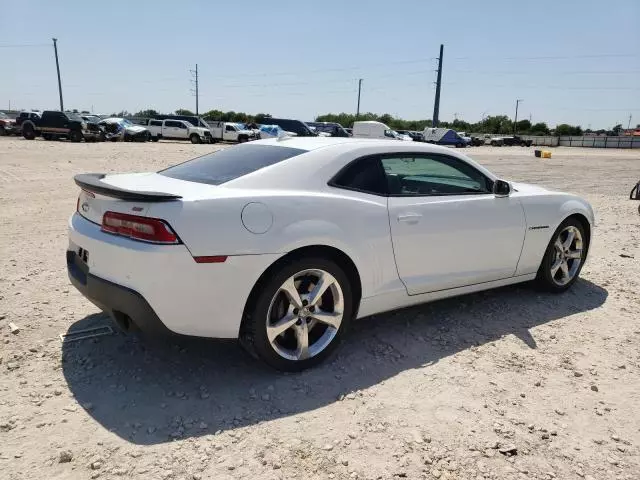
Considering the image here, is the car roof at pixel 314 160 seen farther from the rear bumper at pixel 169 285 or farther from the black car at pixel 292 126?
the black car at pixel 292 126

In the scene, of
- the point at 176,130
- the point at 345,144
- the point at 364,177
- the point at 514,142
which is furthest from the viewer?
the point at 514,142

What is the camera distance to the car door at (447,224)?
3.67 m

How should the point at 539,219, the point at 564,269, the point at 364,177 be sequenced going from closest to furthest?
1. the point at 364,177
2. the point at 539,219
3. the point at 564,269

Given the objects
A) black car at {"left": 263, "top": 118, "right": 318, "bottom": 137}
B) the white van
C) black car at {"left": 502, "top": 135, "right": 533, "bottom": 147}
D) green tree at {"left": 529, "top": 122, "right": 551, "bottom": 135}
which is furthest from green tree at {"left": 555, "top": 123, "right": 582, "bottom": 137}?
the white van

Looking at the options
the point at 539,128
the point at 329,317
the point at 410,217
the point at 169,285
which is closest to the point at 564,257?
the point at 410,217

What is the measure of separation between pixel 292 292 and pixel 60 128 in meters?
30.5

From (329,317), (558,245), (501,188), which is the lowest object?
(329,317)

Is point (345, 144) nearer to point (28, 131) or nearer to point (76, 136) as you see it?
point (76, 136)

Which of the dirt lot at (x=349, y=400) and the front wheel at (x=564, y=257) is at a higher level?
the front wheel at (x=564, y=257)

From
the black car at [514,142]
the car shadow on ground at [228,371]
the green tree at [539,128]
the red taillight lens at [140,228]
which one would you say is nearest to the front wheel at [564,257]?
the car shadow on ground at [228,371]

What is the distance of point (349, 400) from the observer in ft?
10.0

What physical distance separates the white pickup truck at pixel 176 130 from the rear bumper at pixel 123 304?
3592 centimetres

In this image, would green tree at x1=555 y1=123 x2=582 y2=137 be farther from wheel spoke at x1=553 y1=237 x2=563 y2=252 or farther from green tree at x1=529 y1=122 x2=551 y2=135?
wheel spoke at x1=553 y1=237 x2=563 y2=252

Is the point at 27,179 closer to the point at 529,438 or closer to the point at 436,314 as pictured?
the point at 436,314
